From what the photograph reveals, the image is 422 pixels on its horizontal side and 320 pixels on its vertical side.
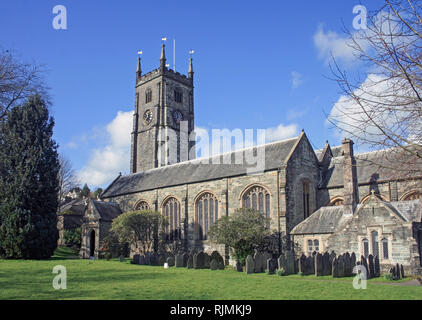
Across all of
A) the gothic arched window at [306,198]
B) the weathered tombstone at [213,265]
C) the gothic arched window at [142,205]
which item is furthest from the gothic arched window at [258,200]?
the gothic arched window at [142,205]

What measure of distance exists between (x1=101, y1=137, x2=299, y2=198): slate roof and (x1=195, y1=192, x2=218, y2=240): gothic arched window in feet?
5.55

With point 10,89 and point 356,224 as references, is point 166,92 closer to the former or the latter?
point 10,89

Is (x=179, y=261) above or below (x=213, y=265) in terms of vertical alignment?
above

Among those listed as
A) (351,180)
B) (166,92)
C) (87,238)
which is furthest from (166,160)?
(351,180)

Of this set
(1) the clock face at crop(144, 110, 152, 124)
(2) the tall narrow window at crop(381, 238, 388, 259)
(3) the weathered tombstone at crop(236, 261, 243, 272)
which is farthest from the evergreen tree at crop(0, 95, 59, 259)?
(1) the clock face at crop(144, 110, 152, 124)

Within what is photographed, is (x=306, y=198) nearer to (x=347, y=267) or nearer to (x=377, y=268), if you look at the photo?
(x=377, y=268)

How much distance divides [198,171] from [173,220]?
5.15 meters

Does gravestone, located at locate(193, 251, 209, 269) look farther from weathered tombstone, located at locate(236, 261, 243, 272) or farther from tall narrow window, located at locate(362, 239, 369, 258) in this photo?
tall narrow window, located at locate(362, 239, 369, 258)

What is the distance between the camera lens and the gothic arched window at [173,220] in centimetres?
3519

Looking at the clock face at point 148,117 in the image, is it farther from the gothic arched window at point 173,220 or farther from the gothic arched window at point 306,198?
the gothic arched window at point 306,198

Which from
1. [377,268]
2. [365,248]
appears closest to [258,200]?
[365,248]

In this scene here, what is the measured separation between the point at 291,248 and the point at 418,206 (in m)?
8.64

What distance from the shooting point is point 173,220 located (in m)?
35.6

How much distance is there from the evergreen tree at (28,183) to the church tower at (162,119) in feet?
71.8
